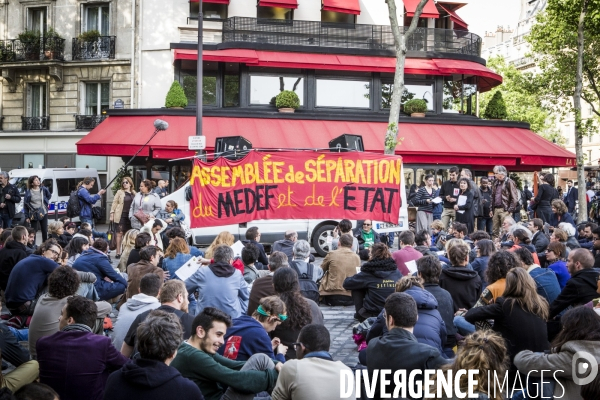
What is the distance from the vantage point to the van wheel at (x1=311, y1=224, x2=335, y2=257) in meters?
18.2

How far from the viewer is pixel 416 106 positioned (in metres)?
27.0

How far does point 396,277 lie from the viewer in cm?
979

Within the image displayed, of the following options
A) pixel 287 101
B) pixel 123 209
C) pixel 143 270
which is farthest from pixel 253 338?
pixel 287 101

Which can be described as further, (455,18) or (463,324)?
(455,18)

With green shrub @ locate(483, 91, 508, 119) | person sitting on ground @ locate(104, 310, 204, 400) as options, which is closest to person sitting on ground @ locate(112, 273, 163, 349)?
person sitting on ground @ locate(104, 310, 204, 400)

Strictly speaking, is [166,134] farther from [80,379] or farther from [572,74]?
[572,74]

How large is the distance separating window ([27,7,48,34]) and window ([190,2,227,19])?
7.94 m

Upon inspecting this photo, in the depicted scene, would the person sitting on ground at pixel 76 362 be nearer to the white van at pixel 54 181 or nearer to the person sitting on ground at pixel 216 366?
the person sitting on ground at pixel 216 366

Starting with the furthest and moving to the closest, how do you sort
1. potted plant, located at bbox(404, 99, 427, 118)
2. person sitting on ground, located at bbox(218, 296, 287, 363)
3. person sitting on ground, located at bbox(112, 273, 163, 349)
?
potted plant, located at bbox(404, 99, 427, 118)
person sitting on ground, located at bbox(112, 273, 163, 349)
person sitting on ground, located at bbox(218, 296, 287, 363)

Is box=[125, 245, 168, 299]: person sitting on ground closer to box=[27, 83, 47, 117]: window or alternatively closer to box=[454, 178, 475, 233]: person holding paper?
box=[454, 178, 475, 233]: person holding paper

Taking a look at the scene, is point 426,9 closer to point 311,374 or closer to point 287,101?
point 287,101

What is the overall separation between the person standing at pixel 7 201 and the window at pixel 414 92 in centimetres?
1412

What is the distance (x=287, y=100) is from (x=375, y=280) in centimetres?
1673

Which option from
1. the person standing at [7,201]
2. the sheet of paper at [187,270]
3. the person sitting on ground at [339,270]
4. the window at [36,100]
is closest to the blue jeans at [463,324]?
the sheet of paper at [187,270]
